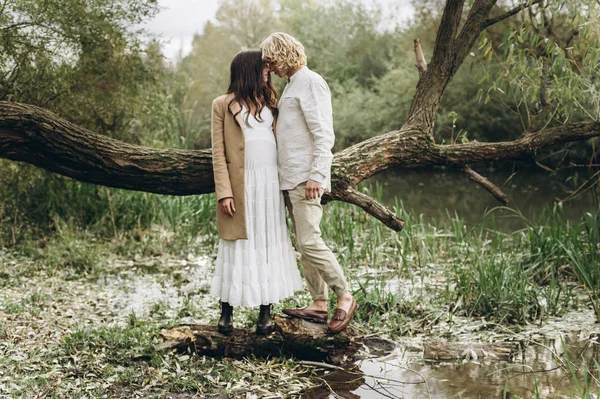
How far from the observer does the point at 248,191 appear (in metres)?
3.93

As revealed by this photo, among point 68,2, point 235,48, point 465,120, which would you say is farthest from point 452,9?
point 235,48

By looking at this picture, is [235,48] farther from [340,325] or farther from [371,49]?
[340,325]

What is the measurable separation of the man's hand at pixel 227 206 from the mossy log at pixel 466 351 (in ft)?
4.96

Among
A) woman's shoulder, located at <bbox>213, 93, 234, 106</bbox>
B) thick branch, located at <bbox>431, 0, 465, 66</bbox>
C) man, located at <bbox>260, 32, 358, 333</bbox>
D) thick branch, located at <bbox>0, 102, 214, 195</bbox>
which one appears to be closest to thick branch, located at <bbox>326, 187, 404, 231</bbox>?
man, located at <bbox>260, 32, 358, 333</bbox>

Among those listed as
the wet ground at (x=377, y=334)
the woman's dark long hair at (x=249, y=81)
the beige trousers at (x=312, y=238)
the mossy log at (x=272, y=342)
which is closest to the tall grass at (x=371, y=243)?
the wet ground at (x=377, y=334)

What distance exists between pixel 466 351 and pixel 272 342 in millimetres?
1215

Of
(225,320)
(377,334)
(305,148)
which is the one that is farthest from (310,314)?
(305,148)

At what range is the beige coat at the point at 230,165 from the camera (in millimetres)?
3877

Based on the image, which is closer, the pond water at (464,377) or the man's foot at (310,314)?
the pond water at (464,377)

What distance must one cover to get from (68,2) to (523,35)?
4.13 meters

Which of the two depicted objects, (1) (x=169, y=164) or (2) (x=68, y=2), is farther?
(2) (x=68, y=2)

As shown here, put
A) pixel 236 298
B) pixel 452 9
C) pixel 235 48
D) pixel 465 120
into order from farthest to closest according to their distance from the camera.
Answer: pixel 235 48 < pixel 465 120 < pixel 452 9 < pixel 236 298

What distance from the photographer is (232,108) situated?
389 cm

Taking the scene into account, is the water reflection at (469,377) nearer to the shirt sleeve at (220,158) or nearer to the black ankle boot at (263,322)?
the black ankle boot at (263,322)
